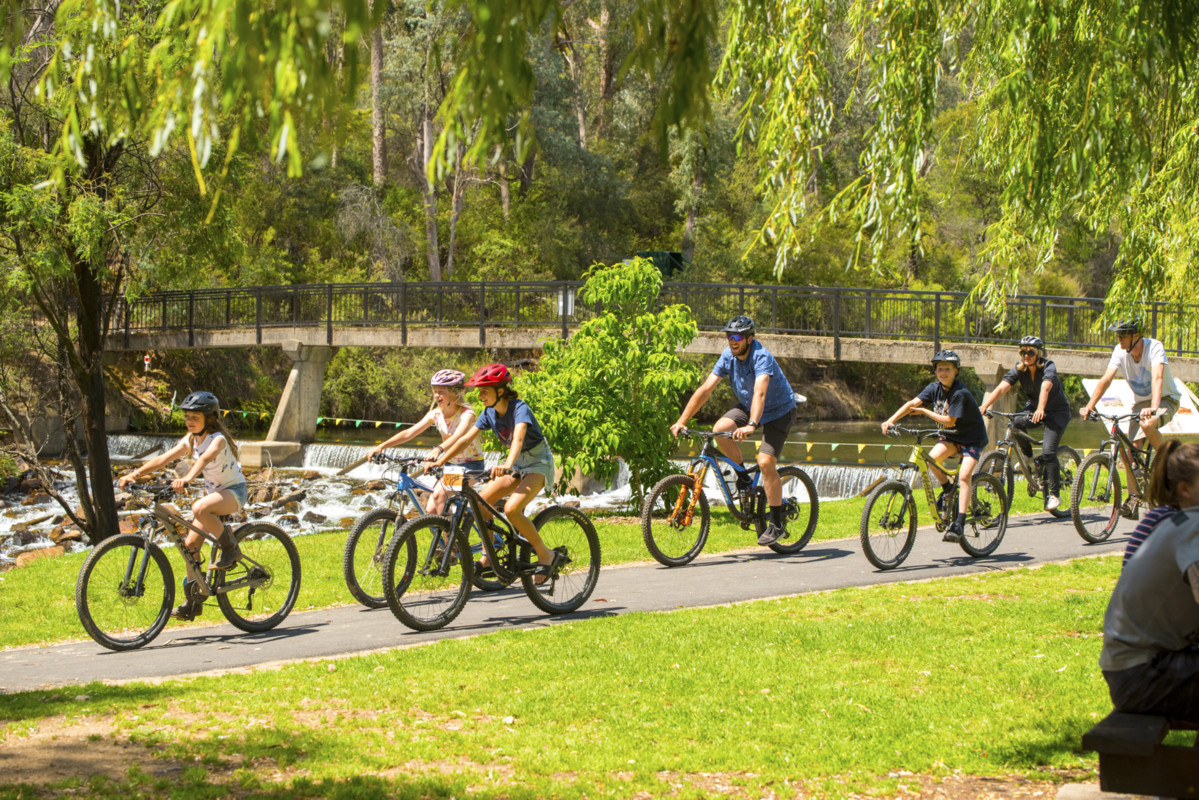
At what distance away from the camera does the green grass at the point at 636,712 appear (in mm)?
5062

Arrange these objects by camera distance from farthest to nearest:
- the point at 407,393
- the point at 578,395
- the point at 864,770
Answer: the point at 407,393
the point at 578,395
the point at 864,770

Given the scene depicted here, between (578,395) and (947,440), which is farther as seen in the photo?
(578,395)

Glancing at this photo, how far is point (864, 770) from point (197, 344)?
31094 mm

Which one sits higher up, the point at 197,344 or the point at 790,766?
the point at 197,344

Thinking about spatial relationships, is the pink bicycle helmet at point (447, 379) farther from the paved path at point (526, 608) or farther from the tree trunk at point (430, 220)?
the tree trunk at point (430, 220)

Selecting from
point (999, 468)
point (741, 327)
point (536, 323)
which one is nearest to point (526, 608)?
point (741, 327)

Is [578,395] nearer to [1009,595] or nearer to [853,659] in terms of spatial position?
[1009,595]

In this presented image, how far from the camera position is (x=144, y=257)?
53.1 ft

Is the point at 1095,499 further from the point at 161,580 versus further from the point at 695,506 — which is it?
the point at 161,580

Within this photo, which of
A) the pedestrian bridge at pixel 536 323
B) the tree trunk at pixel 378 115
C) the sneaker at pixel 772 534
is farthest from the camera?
the tree trunk at pixel 378 115

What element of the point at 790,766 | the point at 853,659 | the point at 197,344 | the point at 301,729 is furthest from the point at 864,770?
the point at 197,344

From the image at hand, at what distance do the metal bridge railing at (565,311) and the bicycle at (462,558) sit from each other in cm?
1859

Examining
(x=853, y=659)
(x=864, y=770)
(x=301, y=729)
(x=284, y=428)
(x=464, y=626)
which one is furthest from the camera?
(x=284, y=428)

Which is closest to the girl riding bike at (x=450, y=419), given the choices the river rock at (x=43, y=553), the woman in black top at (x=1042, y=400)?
the woman in black top at (x=1042, y=400)
